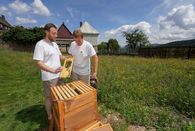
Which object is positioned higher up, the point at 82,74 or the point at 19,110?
the point at 82,74

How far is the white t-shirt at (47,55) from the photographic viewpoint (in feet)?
10.2

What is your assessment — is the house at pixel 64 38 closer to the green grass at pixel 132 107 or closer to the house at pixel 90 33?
the house at pixel 90 33

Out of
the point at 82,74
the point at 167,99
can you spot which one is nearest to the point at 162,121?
the point at 167,99

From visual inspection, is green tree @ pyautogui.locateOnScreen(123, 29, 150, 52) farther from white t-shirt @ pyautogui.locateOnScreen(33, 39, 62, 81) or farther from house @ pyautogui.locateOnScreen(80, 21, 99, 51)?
white t-shirt @ pyautogui.locateOnScreen(33, 39, 62, 81)

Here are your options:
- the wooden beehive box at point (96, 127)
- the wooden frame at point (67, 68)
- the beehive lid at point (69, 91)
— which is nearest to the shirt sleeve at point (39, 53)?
the wooden frame at point (67, 68)

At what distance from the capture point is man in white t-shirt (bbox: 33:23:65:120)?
309 centimetres

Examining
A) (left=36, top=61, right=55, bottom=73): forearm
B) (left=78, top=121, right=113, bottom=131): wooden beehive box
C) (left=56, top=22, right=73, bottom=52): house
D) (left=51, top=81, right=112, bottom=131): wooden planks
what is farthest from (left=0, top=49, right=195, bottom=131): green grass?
(left=56, top=22, right=73, bottom=52): house

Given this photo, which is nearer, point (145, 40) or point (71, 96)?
point (71, 96)

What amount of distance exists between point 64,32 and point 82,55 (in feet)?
135

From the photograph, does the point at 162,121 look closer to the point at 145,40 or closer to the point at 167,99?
the point at 167,99

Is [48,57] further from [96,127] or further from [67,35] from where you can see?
[67,35]

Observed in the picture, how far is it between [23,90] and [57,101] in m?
4.94

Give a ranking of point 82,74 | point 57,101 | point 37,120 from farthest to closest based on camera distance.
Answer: point 37,120
point 82,74
point 57,101

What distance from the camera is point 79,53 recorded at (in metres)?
3.70
